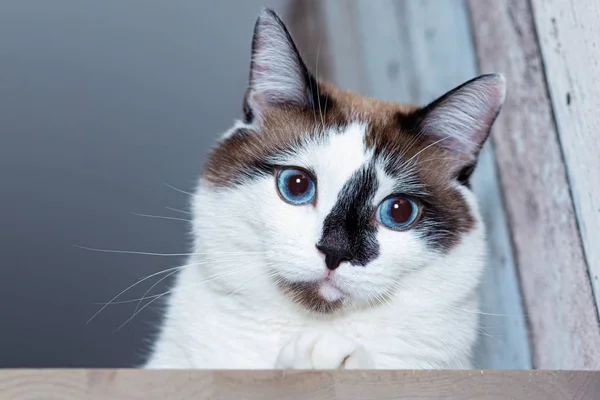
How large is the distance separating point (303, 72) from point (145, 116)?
2.16 metres

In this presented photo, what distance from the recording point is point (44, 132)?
11.9 ft

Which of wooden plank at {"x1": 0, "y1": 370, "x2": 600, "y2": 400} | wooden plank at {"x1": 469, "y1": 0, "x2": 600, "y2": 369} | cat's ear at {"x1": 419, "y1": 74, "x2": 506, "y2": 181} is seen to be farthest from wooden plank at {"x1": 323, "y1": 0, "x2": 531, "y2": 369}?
wooden plank at {"x1": 0, "y1": 370, "x2": 600, "y2": 400}

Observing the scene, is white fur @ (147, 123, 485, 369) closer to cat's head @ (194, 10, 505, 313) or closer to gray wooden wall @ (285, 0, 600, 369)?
cat's head @ (194, 10, 505, 313)

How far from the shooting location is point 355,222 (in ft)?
5.07

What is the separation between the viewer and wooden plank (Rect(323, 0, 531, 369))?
2.34m

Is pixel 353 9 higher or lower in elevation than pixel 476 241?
higher

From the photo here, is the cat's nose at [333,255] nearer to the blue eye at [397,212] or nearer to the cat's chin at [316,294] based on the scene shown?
the cat's chin at [316,294]

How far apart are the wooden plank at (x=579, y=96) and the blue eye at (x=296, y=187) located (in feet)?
2.34

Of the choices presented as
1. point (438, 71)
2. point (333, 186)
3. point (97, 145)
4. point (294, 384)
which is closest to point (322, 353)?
point (294, 384)

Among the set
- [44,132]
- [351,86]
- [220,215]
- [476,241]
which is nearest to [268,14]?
[220,215]

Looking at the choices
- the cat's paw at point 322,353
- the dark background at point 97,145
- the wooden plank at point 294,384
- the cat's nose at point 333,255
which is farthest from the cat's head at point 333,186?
the dark background at point 97,145

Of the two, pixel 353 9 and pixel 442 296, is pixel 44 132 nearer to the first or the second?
pixel 353 9

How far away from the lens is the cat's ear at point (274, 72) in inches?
71.6

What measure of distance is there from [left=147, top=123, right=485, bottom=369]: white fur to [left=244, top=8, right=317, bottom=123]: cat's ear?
0.20 meters
